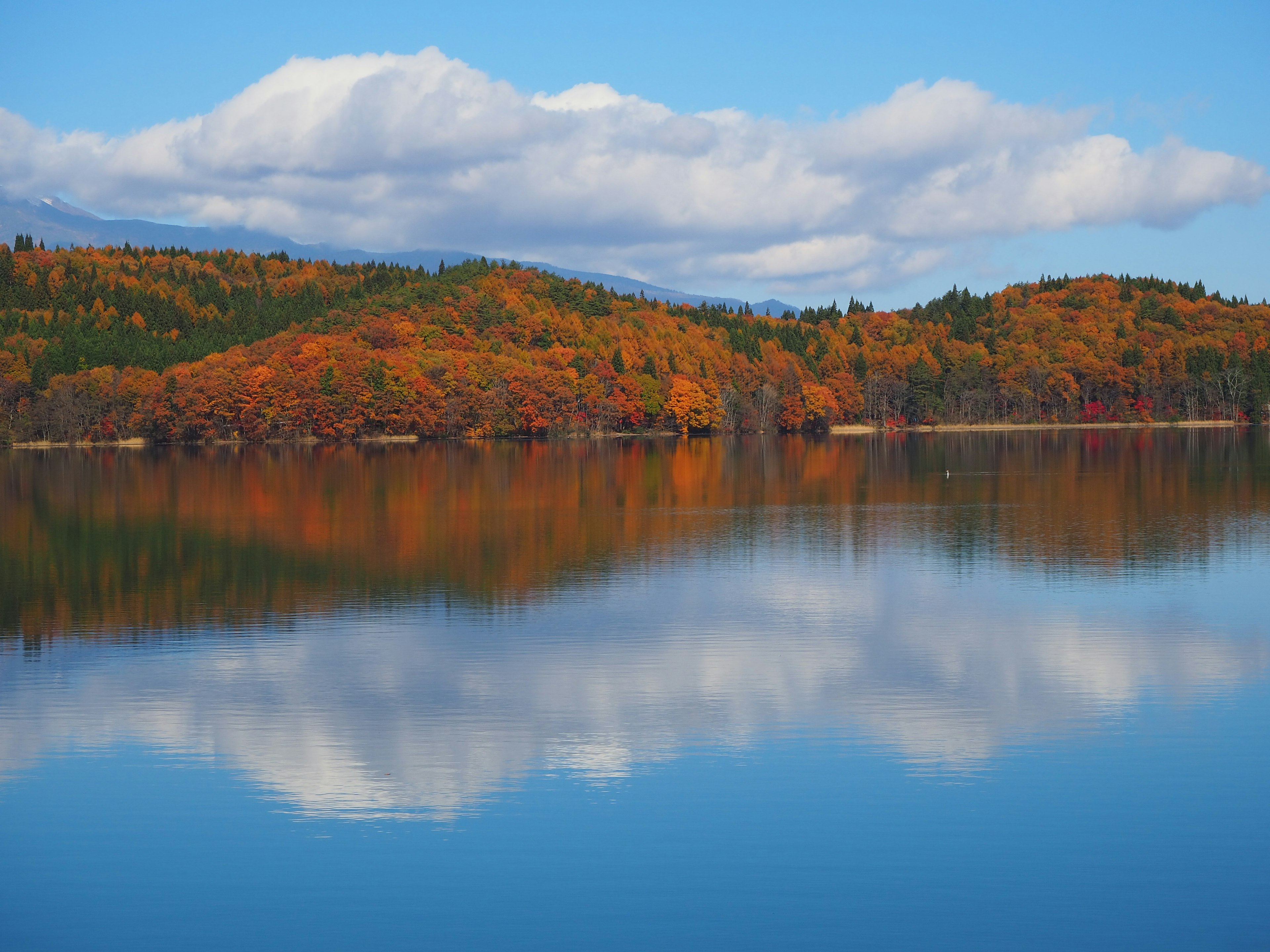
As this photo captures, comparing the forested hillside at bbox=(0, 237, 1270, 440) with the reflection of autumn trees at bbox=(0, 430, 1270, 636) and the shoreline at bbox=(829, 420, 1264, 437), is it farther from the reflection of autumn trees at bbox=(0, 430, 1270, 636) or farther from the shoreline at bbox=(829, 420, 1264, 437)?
the reflection of autumn trees at bbox=(0, 430, 1270, 636)

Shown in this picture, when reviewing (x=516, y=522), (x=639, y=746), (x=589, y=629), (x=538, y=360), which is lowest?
(x=639, y=746)

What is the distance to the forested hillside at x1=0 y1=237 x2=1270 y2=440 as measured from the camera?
128m

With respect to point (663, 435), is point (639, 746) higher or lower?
lower

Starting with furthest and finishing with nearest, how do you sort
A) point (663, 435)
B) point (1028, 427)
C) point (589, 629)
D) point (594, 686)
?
point (1028, 427) → point (663, 435) → point (589, 629) → point (594, 686)

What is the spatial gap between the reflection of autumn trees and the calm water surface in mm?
326

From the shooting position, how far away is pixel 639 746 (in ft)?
45.8

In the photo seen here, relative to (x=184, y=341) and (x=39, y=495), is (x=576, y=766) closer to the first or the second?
(x=39, y=495)

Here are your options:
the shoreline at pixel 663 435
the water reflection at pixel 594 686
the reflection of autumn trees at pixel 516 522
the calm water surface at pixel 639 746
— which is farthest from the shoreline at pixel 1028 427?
the water reflection at pixel 594 686

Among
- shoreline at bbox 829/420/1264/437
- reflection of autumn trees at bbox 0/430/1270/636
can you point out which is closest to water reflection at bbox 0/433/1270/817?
reflection of autumn trees at bbox 0/430/1270/636

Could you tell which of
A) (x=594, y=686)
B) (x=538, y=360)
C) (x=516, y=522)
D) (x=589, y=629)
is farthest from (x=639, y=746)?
(x=538, y=360)

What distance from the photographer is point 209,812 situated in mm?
12125

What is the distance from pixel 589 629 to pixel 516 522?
18.7 meters

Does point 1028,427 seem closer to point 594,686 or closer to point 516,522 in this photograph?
point 516,522

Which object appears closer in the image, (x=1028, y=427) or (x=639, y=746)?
(x=639, y=746)
